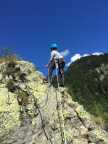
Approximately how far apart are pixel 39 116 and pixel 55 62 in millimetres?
3084

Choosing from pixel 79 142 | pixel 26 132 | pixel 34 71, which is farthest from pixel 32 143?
pixel 34 71

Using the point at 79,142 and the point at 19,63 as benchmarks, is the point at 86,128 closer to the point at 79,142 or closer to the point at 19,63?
the point at 79,142

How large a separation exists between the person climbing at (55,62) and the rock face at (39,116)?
734 mm

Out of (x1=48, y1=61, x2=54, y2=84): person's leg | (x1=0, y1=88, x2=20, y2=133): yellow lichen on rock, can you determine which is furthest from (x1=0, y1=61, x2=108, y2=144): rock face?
(x1=48, y1=61, x2=54, y2=84): person's leg

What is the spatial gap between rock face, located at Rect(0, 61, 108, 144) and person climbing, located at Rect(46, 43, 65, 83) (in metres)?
0.73

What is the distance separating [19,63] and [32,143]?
16.8 feet

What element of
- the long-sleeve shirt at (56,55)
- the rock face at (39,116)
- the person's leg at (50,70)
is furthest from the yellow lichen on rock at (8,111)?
the long-sleeve shirt at (56,55)

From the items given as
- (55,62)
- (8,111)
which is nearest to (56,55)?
(55,62)

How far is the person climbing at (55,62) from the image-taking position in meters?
20.4

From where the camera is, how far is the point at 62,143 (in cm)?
1777

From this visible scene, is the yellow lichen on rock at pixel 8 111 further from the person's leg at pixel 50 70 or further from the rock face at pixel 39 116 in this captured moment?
the person's leg at pixel 50 70

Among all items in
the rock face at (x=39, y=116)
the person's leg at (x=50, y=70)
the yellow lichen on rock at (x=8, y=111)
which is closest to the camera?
the rock face at (x=39, y=116)

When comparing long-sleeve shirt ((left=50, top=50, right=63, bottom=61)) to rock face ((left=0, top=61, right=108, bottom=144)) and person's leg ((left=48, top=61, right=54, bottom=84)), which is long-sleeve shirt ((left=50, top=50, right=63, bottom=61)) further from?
rock face ((left=0, top=61, right=108, bottom=144))

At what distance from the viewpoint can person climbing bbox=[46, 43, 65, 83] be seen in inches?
802
